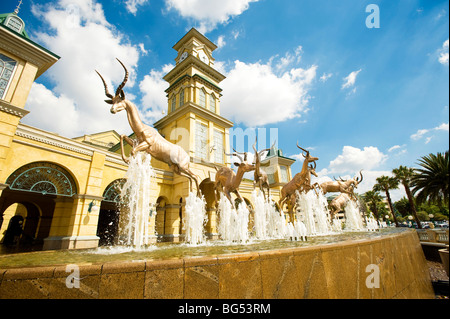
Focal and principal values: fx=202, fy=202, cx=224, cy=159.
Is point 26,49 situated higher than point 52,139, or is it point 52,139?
point 26,49

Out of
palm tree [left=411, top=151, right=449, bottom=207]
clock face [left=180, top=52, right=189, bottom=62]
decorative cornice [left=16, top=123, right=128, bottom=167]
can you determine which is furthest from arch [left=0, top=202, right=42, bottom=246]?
palm tree [left=411, top=151, right=449, bottom=207]

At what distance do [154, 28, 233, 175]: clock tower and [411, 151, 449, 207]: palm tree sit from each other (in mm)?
23488

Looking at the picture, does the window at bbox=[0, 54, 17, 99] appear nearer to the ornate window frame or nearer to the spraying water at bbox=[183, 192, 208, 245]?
the ornate window frame

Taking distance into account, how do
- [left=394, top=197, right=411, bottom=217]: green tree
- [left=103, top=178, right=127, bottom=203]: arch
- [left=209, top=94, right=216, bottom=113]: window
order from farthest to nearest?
[left=394, top=197, right=411, bottom=217]: green tree
[left=209, top=94, right=216, bottom=113]: window
[left=103, top=178, right=127, bottom=203]: arch

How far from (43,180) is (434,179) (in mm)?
34797

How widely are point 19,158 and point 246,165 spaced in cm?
1000

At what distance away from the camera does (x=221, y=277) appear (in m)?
2.48

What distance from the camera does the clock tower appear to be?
56.4 feet

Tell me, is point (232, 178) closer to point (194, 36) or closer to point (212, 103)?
point (212, 103)

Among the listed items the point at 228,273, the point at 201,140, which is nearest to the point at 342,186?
the point at 201,140

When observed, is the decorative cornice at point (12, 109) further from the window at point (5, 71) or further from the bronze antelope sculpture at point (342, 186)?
the bronze antelope sculpture at point (342, 186)

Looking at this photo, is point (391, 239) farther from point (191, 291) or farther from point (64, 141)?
point (64, 141)

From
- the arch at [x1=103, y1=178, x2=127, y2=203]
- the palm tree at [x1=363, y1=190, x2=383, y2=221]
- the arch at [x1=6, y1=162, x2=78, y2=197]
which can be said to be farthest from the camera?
the palm tree at [x1=363, y1=190, x2=383, y2=221]
